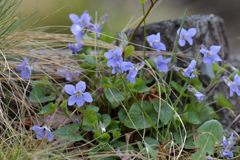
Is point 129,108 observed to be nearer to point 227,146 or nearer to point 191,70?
point 191,70

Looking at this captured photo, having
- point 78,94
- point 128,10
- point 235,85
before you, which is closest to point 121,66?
point 78,94

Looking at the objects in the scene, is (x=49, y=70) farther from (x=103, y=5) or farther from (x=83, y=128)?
(x=103, y=5)

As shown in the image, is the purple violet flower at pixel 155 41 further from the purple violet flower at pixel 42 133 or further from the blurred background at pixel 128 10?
the blurred background at pixel 128 10

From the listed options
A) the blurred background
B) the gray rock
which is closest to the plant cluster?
the gray rock

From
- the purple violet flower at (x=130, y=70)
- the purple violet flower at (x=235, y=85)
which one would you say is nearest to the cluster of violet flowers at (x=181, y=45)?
the purple violet flower at (x=235, y=85)

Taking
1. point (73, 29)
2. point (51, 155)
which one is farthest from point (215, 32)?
point (51, 155)

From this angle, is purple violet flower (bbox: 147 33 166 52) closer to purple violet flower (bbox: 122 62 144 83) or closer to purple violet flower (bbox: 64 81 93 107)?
purple violet flower (bbox: 122 62 144 83)
